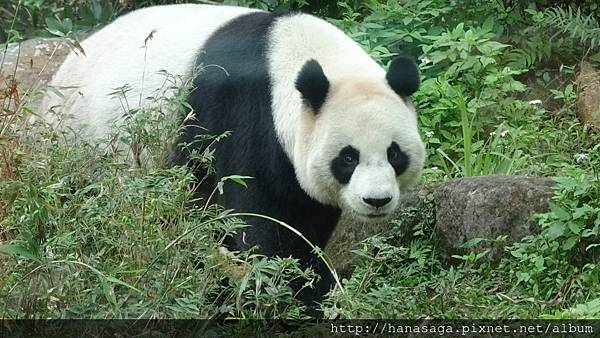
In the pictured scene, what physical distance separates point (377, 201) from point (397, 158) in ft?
1.23

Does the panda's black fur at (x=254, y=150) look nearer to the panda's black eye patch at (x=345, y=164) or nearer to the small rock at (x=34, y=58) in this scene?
the panda's black eye patch at (x=345, y=164)

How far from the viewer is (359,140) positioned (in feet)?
20.1

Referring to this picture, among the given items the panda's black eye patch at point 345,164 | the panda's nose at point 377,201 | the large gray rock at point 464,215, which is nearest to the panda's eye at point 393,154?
the panda's black eye patch at point 345,164

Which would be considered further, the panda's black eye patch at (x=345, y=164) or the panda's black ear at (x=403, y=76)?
the panda's black ear at (x=403, y=76)

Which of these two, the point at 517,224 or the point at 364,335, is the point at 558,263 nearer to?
the point at 517,224

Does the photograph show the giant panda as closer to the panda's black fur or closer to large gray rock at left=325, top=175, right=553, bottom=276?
the panda's black fur

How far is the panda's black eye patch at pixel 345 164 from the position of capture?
6146 millimetres

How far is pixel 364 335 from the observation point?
16.7 feet

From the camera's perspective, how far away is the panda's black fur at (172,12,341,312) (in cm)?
638

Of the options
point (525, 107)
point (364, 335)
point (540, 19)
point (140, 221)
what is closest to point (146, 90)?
point (140, 221)

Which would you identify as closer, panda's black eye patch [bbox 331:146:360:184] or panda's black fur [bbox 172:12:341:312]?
panda's black eye patch [bbox 331:146:360:184]

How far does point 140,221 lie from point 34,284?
22.8 inches

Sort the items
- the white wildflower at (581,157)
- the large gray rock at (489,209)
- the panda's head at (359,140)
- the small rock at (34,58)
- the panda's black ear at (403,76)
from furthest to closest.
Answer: the small rock at (34,58), the white wildflower at (581,157), the large gray rock at (489,209), the panda's black ear at (403,76), the panda's head at (359,140)

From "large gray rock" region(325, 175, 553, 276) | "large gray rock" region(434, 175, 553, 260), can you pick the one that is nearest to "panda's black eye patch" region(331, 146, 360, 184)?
"large gray rock" region(325, 175, 553, 276)
